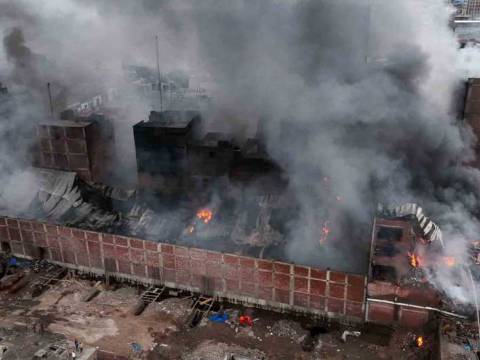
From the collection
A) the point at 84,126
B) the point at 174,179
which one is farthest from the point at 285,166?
the point at 84,126

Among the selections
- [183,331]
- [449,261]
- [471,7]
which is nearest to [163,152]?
[183,331]

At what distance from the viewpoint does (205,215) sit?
50.4 feet

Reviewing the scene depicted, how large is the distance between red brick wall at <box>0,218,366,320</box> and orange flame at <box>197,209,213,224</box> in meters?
2.70

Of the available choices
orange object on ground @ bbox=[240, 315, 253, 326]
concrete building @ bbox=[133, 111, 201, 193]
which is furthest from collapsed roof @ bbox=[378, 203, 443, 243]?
concrete building @ bbox=[133, 111, 201, 193]

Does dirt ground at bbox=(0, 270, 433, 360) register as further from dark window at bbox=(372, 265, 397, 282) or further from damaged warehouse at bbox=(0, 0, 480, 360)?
dark window at bbox=(372, 265, 397, 282)

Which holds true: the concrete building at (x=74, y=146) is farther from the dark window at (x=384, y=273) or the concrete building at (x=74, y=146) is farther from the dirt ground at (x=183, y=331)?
the dark window at (x=384, y=273)

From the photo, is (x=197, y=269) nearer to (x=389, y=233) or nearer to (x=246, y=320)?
(x=246, y=320)

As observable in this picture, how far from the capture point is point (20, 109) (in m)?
18.4

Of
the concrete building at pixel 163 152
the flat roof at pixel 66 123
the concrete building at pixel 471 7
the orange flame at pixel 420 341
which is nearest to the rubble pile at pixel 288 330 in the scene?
the orange flame at pixel 420 341

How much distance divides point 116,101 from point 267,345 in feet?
62.9

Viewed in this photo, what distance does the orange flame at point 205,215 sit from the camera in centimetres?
1515

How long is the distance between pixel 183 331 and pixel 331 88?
398 inches

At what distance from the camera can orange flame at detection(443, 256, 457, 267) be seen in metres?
11.5

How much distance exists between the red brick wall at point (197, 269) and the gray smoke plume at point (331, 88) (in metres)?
1.39
